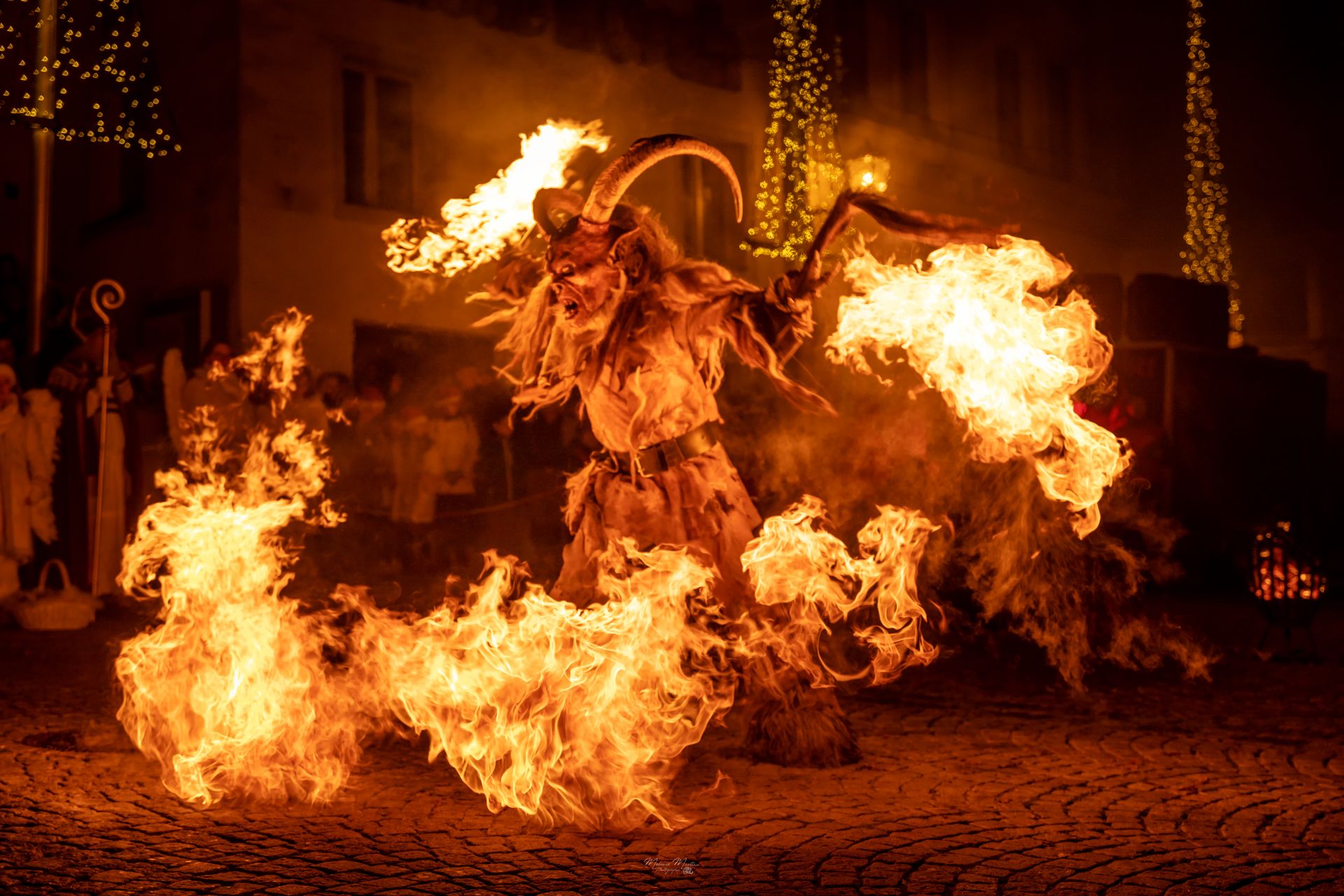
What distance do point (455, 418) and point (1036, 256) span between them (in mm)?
7552

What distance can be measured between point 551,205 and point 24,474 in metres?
7.34

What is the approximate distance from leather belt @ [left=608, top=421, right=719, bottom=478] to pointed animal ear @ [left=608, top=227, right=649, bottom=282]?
0.66 m

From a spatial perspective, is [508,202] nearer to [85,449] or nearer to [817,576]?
[817,576]

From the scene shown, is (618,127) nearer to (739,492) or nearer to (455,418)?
(455,418)

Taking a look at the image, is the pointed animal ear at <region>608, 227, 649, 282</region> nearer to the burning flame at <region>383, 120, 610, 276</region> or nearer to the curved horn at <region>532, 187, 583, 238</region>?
the curved horn at <region>532, 187, 583, 238</region>

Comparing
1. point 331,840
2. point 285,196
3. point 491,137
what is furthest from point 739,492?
point 491,137

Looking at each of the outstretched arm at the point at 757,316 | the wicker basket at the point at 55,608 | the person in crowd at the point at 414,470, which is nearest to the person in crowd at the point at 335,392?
the person in crowd at the point at 414,470

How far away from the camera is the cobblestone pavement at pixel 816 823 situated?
3842mm

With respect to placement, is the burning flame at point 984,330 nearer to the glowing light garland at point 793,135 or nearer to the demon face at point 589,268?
the demon face at point 589,268

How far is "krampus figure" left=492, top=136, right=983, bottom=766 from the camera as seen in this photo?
5.13 metres

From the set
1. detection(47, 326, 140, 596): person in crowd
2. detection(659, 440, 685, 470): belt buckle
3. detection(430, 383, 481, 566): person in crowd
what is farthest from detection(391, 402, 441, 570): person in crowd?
detection(659, 440, 685, 470): belt buckle

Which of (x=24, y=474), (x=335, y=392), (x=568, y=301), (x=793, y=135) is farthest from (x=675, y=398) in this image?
(x=793, y=135)

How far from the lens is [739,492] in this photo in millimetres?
5336

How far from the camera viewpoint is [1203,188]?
22125 millimetres
